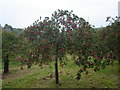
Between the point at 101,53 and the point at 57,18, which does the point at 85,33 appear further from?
the point at 57,18

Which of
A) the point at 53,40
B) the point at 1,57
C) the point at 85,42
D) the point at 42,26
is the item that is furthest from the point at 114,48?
the point at 1,57

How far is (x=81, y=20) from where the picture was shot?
6.42 meters

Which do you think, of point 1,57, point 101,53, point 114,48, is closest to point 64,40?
point 101,53

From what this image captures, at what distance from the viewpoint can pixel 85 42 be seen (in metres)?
5.51

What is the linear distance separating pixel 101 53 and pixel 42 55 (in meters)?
2.79

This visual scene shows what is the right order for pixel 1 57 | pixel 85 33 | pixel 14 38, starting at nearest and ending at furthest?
pixel 85 33, pixel 1 57, pixel 14 38

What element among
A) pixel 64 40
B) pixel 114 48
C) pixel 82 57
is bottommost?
pixel 82 57

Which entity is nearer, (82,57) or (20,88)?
(82,57)

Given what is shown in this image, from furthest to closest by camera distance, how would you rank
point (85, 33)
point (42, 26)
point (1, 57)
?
point (1, 57)
point (42, 26)
point (85, 33)

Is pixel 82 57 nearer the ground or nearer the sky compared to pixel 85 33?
nearer the ground

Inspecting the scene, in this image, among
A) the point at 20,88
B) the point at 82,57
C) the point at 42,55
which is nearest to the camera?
the point at 82,57

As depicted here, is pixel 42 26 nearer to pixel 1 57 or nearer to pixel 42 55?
pixel 42 55

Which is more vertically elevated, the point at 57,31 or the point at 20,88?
the point at 57,31

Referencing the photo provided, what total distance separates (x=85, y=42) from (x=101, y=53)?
81 centimetres
